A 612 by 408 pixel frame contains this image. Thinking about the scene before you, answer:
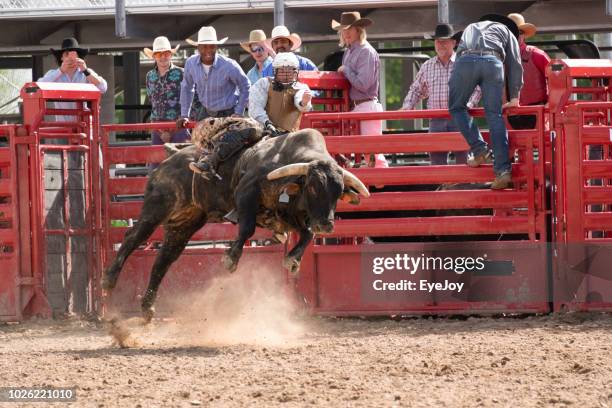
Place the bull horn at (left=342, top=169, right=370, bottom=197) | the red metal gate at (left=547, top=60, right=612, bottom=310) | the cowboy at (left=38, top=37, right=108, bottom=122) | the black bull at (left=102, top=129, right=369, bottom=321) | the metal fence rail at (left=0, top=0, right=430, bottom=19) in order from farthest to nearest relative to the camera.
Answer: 1. the metal fence rail at (left=0, top=0, right=430, bottom=19)
2. the cowboy at (left=38, top=37, right=108, bottom=122)
3. the red metal gate at (left=547, top=60, right=612, bottom=310)
4. the bull horn at (left=342, top=169, right=370, bottom=197)
5. the black bull at (left=102, top=129, right=369, bottom=321)

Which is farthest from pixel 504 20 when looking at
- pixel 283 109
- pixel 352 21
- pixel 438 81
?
pixel 283 109

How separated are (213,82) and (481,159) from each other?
9.18 feet

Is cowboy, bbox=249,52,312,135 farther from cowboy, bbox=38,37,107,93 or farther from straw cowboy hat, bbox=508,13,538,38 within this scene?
cowboy, bbox=38,37,107,93

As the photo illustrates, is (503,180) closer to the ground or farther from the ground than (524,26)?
closer to the ground

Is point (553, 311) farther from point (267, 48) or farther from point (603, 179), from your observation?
point (267, 48)

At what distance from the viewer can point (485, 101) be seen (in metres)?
9.69

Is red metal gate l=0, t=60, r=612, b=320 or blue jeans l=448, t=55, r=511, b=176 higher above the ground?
blue jeans l=448, t=55, r=511, b=176

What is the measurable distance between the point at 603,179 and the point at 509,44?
1363 mm

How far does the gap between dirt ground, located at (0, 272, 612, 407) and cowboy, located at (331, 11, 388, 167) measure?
195 centimetres

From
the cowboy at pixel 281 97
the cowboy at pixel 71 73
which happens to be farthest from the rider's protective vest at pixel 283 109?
the cowboy at pixel 71 73

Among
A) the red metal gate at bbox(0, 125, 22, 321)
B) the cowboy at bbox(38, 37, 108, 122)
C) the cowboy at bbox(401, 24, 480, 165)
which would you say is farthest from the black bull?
the cowboy at bbox(38, 37, 108, 122)

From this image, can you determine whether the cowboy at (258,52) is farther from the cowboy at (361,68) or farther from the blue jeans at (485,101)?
the blue jeans at (485,101)

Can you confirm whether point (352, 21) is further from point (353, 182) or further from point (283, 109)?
point (353, 182)

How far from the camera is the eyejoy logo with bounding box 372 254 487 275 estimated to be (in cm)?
987
